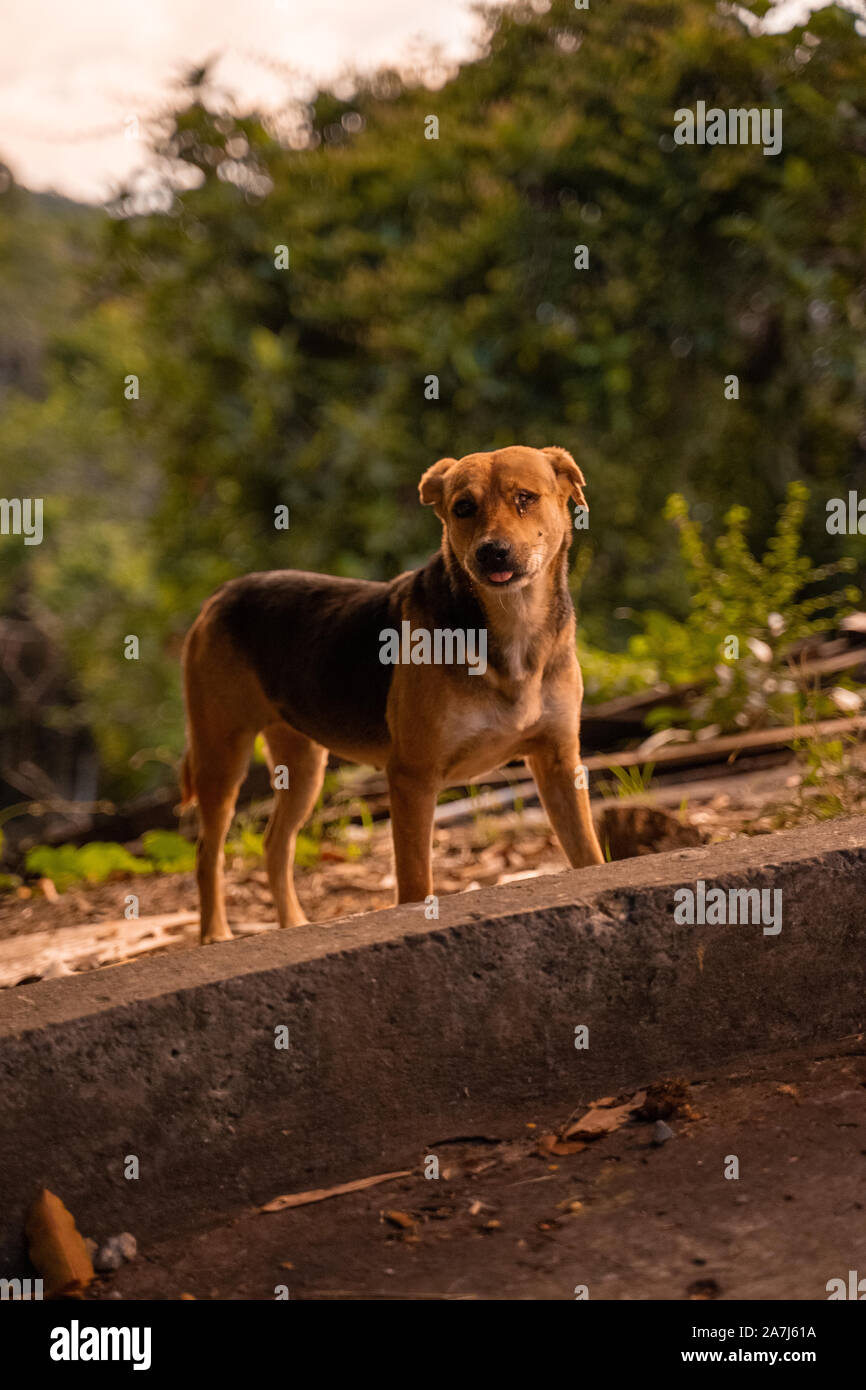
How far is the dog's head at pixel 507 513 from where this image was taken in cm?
343

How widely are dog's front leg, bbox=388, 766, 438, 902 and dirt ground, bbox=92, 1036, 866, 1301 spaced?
0.93 metres

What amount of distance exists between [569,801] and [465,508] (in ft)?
3.15

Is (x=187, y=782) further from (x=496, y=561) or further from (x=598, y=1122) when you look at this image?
(x=598, y=1122)

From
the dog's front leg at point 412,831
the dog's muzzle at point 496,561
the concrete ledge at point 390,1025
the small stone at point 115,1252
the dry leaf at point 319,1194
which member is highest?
the dog's muzzle at point 496,561

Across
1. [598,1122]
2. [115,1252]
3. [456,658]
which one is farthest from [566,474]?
[115,1252]

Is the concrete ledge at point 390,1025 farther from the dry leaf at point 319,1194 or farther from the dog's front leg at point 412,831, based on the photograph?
the dog's front leg at point 412,831

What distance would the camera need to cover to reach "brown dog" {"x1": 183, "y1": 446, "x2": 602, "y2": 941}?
11.7 feet

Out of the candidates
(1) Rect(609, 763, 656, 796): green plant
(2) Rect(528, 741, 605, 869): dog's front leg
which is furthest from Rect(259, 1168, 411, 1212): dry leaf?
(1) Rect(609, 763, 656, 796): green plant

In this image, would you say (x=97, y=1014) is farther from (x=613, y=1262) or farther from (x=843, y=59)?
(x=843, y=59)

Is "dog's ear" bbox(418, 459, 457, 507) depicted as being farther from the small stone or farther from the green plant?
the small stone

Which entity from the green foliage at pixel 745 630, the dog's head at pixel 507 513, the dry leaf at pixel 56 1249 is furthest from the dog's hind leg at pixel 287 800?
the dry leaf at pixel 56 1249

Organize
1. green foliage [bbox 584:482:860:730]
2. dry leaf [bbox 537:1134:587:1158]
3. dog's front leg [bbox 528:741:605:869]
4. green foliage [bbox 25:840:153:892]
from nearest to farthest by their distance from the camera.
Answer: dry leaf [bbox 537:1134:587:1158]
dog's front leg [bbox 528:741:605:869]
green foliage [bbox 584:482:860:730]
green foliage [bbox 25:840:153:892]

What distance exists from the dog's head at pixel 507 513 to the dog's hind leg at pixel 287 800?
139 centimetres

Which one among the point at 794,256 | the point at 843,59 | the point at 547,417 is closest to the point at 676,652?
the point at 547,417
